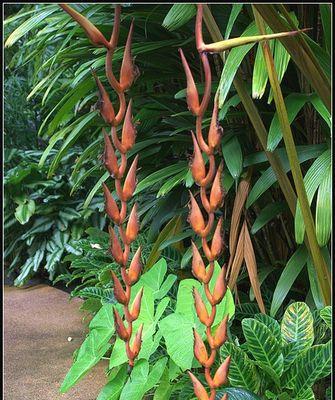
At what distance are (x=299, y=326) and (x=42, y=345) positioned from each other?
5.45 ft

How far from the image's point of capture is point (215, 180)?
631 millimetres

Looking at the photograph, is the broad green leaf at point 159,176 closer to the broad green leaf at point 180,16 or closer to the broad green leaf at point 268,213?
the broad green leaf at point 268,213

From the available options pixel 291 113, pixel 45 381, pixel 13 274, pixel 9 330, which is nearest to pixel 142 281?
pixel 291 113

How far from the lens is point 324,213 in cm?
127

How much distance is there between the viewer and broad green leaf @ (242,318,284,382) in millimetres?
1229

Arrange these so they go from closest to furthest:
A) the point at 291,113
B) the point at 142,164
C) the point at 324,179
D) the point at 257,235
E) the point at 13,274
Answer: the point at 324,179, the point at 291,113, the point at 257,235, the point at 142,164, the point at 13,274

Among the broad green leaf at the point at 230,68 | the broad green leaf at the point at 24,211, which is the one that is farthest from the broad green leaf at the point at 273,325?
the broad green leaf at the point at 24,211

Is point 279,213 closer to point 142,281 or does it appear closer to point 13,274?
point 142,281

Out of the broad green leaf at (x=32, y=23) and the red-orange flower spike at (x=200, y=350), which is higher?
the broad green leaf at (x=32, y=23)

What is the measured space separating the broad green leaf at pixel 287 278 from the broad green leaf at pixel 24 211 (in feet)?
8.97

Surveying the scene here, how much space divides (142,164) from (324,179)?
3.15ft

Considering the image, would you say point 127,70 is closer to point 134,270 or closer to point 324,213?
point 134,270

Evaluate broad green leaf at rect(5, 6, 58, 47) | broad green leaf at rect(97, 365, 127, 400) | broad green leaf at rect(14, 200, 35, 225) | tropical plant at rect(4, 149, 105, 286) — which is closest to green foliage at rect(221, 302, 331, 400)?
broad green leaf at rect(97, 365, 127, 400)

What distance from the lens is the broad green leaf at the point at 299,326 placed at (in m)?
1.30
